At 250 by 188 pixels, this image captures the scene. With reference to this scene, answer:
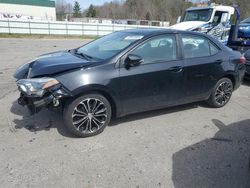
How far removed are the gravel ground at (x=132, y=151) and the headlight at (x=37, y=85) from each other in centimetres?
74

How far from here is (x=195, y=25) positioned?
1122 cm

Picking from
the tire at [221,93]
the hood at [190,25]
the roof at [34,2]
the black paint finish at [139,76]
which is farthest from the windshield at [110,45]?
the roof at [34,2]

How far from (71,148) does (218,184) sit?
1.98m

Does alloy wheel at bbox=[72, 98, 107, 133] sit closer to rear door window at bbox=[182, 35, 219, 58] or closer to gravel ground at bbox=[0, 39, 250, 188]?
gravel ground at bbox=[0, 39, 250, 188]

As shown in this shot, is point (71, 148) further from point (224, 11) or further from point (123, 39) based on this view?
point (224, 11)

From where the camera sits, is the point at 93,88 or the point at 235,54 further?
the point at 235,54

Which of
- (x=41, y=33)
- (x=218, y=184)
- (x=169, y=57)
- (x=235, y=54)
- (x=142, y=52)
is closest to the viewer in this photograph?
(x=218, y=184)

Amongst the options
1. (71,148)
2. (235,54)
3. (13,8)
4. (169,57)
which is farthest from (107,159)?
(13,8)

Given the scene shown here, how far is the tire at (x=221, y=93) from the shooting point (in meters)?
4.96

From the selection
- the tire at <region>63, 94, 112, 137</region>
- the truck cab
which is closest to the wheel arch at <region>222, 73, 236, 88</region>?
the tire at <region>63, 94, 112, 137</region>

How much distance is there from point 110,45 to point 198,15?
902cm

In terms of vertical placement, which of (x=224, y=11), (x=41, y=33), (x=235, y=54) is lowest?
(x=41, y=33)

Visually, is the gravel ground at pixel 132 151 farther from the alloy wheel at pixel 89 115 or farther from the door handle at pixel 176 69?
the door handle at pixel 176 69

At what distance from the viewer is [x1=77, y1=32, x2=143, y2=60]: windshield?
3973mm
